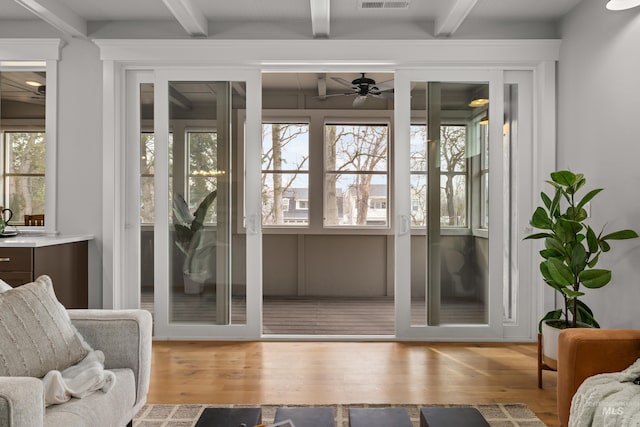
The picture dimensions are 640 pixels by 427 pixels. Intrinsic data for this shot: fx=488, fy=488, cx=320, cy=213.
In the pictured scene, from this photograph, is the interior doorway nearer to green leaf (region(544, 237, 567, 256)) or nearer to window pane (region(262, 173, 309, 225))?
window pane (region(262, 173, 309, 225))

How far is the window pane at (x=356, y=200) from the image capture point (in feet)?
21.9

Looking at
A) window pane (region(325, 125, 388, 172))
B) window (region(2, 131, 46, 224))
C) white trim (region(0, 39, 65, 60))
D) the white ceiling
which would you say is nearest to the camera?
the white ceiling

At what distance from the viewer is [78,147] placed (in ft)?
13.4

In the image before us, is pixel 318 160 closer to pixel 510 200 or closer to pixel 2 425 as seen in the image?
pixel 510 200

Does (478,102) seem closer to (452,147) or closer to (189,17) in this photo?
(452,147)

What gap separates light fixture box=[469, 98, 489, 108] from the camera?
164 inches

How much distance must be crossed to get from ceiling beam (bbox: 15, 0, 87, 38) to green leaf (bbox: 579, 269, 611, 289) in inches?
158

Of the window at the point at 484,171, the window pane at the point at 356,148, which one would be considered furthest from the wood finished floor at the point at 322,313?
the window pane at the point at 356,148

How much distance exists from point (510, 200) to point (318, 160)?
2.87 meters

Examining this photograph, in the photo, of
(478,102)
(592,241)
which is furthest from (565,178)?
(478,102)

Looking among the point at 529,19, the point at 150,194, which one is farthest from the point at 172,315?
the point at 529,19

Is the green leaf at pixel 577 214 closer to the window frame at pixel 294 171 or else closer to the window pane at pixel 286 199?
the window frame at pixel 294 171

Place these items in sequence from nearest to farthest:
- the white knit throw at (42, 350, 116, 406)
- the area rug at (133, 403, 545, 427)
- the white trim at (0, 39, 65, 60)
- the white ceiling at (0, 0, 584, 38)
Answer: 1. the white knit throw at (42, 350, 116, 406)
2. the area rug at (133, 403, 545, 427)
3. the white ceiling at (0, 0, 584, 38)
4. the white trim at (0, 39, 65, 60)

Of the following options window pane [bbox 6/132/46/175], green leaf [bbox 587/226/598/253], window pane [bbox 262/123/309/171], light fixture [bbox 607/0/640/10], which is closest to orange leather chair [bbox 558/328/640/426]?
green leaf [bbox 587/226/598/253]
